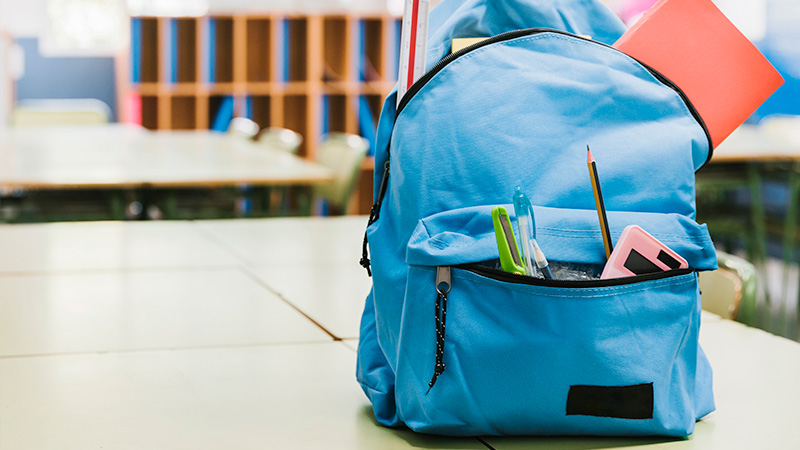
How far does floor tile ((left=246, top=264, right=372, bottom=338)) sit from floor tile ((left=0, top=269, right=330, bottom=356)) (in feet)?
0.08

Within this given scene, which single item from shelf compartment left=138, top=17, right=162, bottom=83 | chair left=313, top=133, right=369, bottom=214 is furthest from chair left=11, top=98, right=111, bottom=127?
chair left=313, top=133, right=369, bottom=214

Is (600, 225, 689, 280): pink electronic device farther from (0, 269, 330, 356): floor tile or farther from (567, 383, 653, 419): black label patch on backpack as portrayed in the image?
(0, 269, 330, 356): floor tile

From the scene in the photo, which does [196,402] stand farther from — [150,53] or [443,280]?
[150,53]

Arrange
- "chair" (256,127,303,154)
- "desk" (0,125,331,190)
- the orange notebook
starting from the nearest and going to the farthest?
the orange notebook
"desk" (0,125,331,190)
"chair" (256,127,303,154)

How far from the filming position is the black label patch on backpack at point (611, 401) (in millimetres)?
661

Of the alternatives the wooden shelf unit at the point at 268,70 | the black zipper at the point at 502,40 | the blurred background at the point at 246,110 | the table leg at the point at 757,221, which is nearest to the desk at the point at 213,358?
the black zipper at the point at 502,40

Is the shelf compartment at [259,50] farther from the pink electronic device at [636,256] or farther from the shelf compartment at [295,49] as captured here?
the pink electronic device at [636,256]

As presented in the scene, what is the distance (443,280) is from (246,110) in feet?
18.4

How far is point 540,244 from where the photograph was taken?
26.3 inches

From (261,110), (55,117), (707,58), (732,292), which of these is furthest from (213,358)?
(261,110)

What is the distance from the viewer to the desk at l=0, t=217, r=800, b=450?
2.38ft

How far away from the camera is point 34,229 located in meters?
1.75

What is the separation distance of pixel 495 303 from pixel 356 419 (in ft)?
0.63

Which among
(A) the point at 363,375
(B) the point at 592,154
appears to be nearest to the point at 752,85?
(B) the point at 592,154
